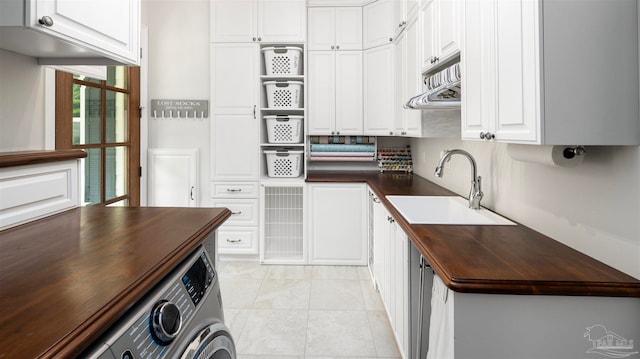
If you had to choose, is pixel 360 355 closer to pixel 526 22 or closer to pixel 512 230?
pixel 512 230

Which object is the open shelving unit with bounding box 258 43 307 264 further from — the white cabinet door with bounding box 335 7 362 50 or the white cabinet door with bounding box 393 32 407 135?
the white cabinet door with bounding box 393 32 407 135

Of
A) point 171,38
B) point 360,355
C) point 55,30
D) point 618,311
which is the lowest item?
point 360,355

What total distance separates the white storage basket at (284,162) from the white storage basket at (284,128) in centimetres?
12

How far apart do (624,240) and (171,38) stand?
3973 mm

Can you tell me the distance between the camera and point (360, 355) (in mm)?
2000

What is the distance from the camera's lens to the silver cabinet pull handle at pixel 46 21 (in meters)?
1.06

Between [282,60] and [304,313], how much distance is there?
2.37 m

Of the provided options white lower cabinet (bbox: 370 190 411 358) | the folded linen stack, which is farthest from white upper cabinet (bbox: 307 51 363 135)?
white lower cabinet (bbox: 370 190 411 358)

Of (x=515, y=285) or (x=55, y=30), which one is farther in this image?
(x=55, y=30)

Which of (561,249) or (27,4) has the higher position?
(27,4)

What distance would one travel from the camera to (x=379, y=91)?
3424mm

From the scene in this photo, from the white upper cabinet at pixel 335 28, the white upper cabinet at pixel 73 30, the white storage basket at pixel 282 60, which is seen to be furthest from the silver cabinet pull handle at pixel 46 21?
the white upper cabinet at pixel 335 28

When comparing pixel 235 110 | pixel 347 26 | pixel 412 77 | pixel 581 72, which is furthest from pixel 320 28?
pixel 581 72

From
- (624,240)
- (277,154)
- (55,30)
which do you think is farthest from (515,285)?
(277,154)
